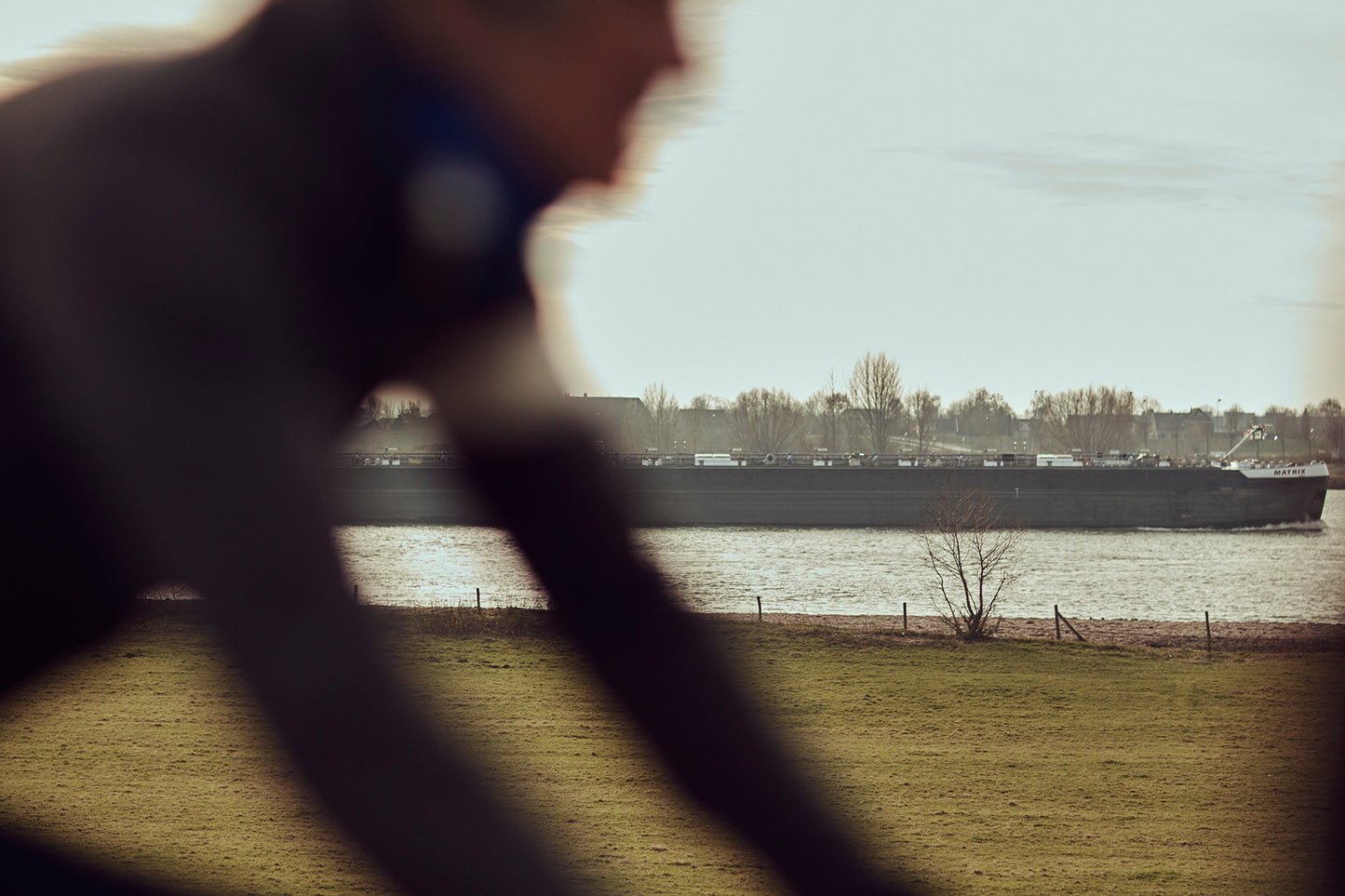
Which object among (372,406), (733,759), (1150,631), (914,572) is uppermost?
(372,406)

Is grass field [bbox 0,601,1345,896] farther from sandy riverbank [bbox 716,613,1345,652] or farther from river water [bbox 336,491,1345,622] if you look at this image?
river water [bbox 336,491,1345,622]

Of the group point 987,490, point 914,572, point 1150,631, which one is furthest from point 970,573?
point 987,490

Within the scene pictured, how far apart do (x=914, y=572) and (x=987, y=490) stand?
15.7 metres

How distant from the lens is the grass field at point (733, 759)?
11.7 ft

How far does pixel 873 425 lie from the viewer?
217 ft

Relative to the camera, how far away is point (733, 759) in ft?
8.33

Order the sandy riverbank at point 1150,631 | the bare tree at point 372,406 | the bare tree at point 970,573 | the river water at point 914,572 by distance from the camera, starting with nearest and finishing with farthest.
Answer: the bare tree at point 372,406
the sandy riverbank at point 1150,631
the bare tree at point 970,573
the river water at point 914,572

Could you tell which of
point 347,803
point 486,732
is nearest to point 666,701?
point 347,803

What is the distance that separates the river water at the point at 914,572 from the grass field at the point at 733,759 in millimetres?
4162

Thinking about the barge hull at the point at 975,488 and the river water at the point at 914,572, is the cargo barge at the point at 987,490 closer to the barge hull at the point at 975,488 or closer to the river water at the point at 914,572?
the barge hull at the point at 975,488

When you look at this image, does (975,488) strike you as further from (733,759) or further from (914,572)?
(733,759)

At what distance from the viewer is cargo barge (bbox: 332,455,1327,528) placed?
130 feet

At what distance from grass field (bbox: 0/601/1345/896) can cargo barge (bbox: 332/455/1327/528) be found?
101ft

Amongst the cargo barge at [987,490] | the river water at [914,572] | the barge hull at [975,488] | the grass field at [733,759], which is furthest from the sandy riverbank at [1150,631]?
the cargo barge at [987,490]
